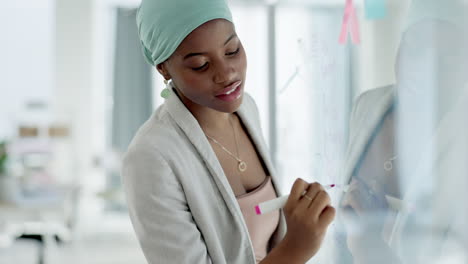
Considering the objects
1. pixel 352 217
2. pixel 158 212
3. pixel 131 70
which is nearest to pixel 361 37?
pixel 352 217

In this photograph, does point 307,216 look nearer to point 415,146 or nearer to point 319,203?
point 319,203

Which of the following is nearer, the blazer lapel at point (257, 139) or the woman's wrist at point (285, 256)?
the woman's wrist at point (285, 256)

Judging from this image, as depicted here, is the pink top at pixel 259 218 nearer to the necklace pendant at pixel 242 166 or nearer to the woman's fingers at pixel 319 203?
the necklace pendant at pixel 242 166

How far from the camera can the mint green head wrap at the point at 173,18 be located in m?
0.61

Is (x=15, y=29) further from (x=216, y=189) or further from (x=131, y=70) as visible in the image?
(x=216, y=189)

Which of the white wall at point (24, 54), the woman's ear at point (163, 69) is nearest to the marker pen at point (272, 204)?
the woman's ear at point (163, 69)

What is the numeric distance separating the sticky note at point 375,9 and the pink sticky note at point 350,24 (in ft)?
0.06

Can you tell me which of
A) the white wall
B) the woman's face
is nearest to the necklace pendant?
the woman's face

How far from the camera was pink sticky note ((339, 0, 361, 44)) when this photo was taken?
21.6 inches

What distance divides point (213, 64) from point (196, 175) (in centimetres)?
15

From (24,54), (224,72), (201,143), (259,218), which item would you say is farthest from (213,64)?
(24,54)

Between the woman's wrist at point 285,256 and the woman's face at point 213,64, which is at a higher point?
the woman's face at point 213,64

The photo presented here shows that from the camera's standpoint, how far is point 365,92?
1.78ft

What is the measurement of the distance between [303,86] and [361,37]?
0.11 metres
